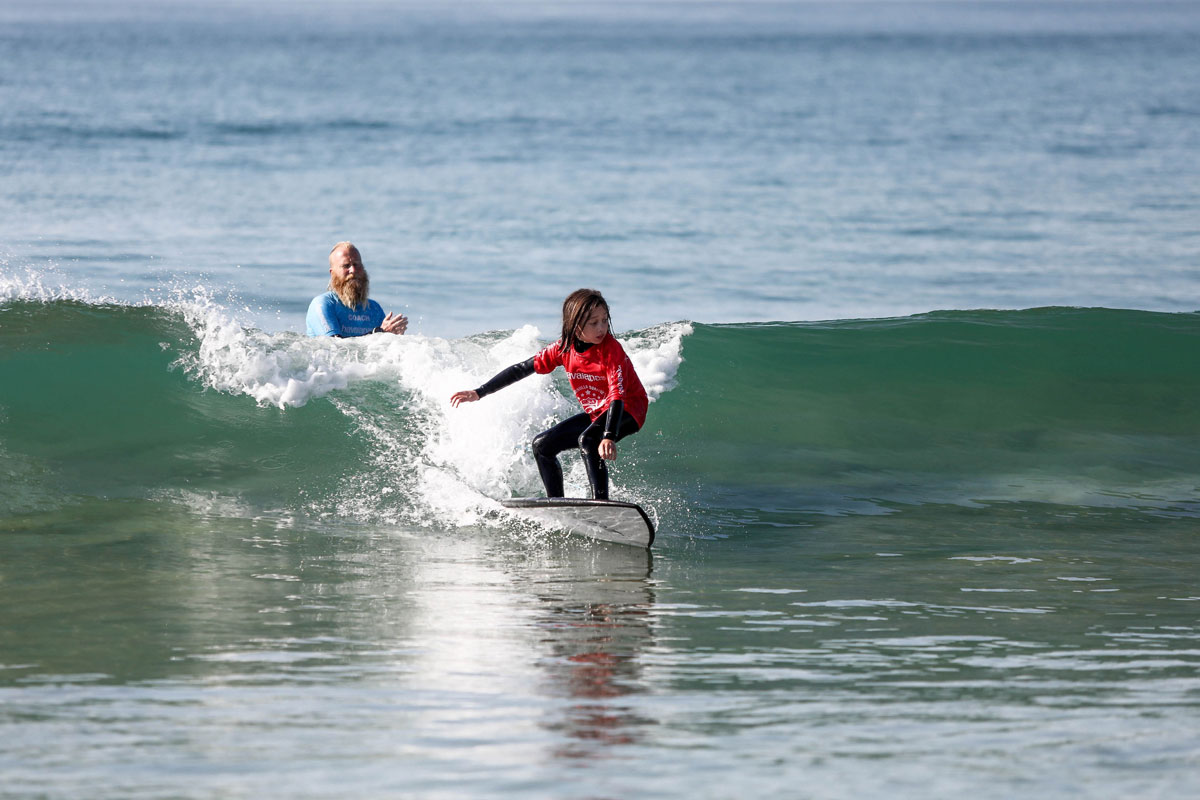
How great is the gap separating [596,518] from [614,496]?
3.97 ft

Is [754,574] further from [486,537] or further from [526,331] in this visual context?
[526,331]

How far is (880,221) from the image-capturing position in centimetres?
2338

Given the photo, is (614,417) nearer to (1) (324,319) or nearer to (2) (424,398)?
(1) (324,319)

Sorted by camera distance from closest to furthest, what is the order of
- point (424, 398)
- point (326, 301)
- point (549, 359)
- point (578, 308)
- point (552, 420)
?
point (578, 308) → point (549, 359) → point (326, 301) → point (552, 420) → point (424, 398)

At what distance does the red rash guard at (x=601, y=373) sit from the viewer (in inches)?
294

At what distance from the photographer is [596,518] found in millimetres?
7500

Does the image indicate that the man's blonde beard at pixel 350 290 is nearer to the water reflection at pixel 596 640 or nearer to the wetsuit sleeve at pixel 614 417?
the wetsuit sleeve at pixel 614 417

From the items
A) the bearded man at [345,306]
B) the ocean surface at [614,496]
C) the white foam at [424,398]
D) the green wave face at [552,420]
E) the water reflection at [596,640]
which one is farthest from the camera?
the bearded man at [345,306]

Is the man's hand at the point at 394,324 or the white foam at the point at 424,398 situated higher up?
the man's hand at the point at 394,324

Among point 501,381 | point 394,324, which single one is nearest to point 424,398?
point 394,324

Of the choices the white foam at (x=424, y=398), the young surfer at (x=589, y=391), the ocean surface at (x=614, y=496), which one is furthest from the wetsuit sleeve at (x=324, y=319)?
the young surfer at (x=589, y=391)

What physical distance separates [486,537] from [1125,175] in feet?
77.6

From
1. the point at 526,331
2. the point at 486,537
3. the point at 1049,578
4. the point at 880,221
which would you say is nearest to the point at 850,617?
the point at 1049,578

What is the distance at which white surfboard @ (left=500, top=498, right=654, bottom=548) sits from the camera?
24.3ft
